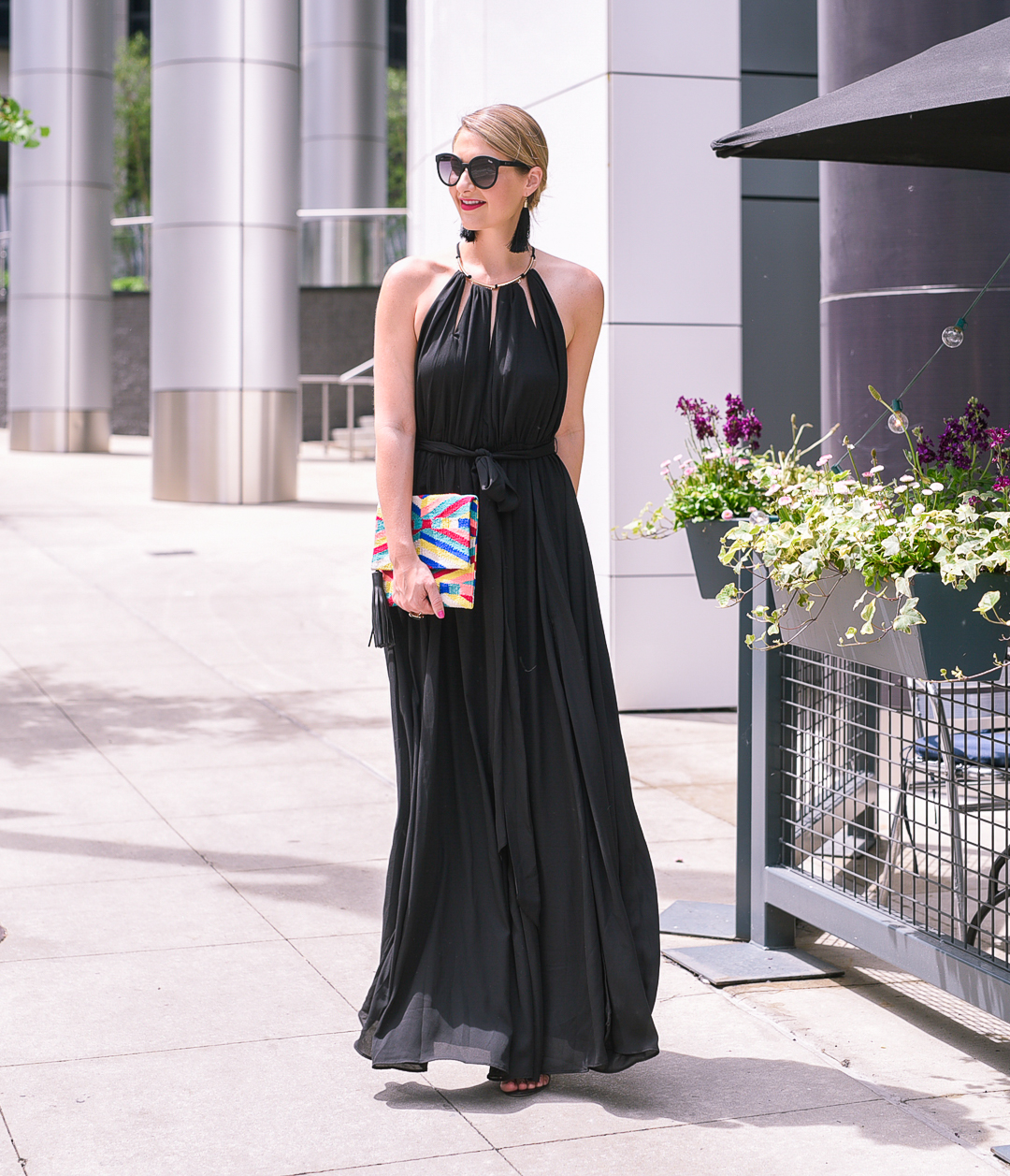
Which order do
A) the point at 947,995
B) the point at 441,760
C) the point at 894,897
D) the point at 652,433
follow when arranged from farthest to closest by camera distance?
the point at 652,433 < the point at 894,897 < the point at 947,995 < the point at 441,760

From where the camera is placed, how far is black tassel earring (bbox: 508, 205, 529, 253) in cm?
349

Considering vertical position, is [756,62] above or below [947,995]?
above

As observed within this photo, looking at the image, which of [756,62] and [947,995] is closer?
[947,995]

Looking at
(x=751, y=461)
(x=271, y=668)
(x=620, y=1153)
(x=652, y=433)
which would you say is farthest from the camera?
(x=271, y=668)

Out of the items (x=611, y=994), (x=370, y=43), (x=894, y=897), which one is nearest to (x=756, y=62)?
(x=894, y=897)

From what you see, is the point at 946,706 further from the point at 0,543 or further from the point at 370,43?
the point at 370,43

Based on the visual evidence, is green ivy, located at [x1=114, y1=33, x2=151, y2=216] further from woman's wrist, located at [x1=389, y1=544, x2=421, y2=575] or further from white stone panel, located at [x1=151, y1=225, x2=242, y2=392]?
woman's wrist, located at [x1=389, y1=544, x2=421, y2=575]

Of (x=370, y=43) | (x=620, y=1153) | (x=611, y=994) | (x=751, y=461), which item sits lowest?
(x=620, y=1153)

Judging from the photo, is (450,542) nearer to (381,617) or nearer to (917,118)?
(381,617)

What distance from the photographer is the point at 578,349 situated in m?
3.55

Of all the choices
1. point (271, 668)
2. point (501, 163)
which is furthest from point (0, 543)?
point (501, 163)

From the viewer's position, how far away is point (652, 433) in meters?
7.59

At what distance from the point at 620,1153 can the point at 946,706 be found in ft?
7.49

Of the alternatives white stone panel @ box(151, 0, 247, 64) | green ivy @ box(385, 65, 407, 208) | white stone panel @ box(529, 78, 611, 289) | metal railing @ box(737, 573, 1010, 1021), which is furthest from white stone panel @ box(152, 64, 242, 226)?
green ivy @ box(385, 65, 407, 208)
